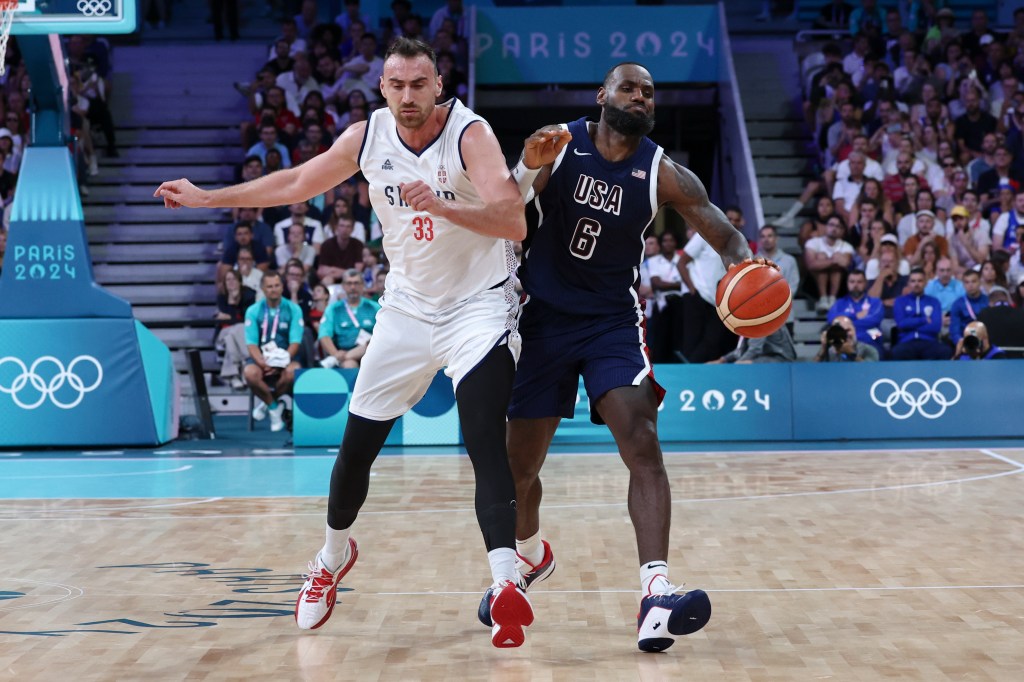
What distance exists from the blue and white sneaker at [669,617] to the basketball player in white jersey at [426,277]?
0.43 m

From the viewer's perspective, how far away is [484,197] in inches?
171

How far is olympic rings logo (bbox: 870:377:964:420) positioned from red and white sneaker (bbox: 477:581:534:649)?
855 centimetres

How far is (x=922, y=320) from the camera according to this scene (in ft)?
43.3

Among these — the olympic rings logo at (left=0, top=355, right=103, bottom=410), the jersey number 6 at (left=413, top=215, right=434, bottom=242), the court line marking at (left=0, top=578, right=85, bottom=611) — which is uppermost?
the jersey number 6 at (left=413, top=215, right=434, bottom=242)

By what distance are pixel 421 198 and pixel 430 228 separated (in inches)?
14.4

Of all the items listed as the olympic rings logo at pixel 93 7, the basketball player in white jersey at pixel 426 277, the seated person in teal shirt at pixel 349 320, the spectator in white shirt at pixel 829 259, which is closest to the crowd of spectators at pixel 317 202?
the seated person in teal shirt at pixel 349 320

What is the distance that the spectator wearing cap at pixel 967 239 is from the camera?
1473 centimetres

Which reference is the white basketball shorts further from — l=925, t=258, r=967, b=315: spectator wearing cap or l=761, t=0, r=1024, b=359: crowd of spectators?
l=925, t=258, r=967, b=315: spectator wearing cap

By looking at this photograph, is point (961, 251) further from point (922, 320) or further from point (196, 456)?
point (196, 456)

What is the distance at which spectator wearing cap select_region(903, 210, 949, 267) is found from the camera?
14.4 meters

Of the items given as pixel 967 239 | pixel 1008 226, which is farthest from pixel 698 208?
pixel 1008 226

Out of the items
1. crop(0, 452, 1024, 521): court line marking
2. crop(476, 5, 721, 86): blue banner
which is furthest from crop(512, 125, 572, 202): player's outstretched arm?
crop(476, 5, 721, 86): blue banner

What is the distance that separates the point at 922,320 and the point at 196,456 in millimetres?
7496

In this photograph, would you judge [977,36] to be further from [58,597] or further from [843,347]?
[58,597]
